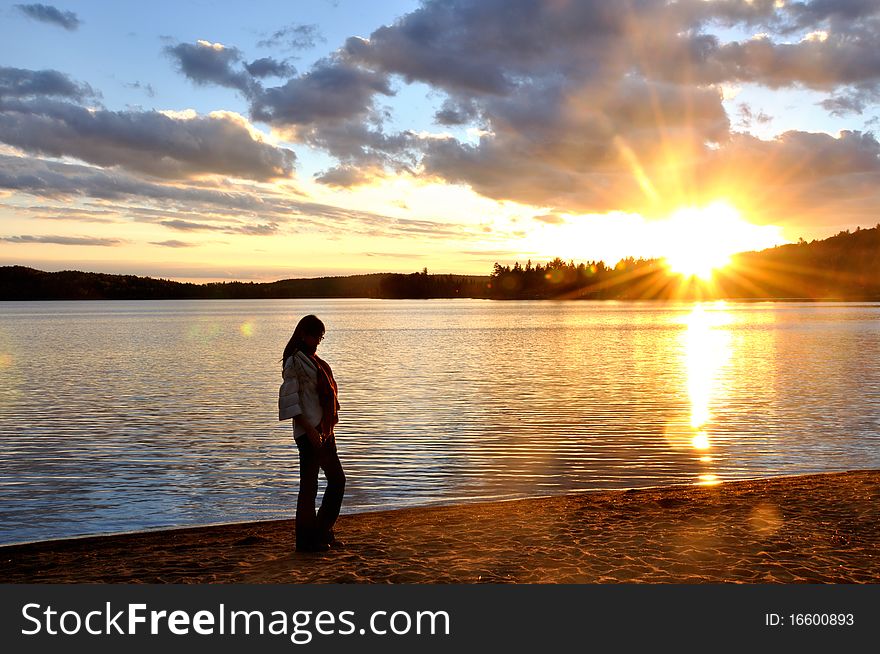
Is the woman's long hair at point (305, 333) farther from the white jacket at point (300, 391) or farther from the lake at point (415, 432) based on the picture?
the lake at point (415, 432)

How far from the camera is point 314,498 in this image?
31.2 ft

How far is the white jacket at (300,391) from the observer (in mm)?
9031

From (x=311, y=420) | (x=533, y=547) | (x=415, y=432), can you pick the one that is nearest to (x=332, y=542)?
(x=311, y=420)

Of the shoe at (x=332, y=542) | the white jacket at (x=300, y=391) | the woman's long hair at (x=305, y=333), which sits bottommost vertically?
the shoe at (x=332, y=542)

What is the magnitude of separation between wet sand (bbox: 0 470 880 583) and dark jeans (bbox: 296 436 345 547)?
→ 0.99 feet

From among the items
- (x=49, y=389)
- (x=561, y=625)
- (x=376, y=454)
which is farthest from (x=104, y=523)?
(x=49, y=389)

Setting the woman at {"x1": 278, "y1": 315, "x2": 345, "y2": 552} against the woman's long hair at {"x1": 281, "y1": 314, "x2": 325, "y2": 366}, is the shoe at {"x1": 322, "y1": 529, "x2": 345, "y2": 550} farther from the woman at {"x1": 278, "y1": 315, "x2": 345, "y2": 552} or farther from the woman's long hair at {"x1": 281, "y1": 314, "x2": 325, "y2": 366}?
the woman's long hair at {"x1": 281, "y1": 314, "x2": 325, "y2": 366}

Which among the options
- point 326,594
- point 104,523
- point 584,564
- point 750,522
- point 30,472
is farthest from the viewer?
point 30,472

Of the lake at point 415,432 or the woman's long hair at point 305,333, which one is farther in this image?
the lake at point 415,432

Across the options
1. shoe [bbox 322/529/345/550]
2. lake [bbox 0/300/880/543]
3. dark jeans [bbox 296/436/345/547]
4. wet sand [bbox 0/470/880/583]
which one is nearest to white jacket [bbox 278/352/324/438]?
dark jeans [bbox 296/436/345/547]

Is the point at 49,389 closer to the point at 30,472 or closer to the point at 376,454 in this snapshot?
the point at 30,472

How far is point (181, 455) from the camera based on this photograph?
63.0 ft

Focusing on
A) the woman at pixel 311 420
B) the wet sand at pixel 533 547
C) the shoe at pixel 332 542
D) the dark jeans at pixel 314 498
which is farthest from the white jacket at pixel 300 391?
the wet sand at pixel 533 547

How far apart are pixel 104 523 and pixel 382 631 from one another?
24.7 ft
